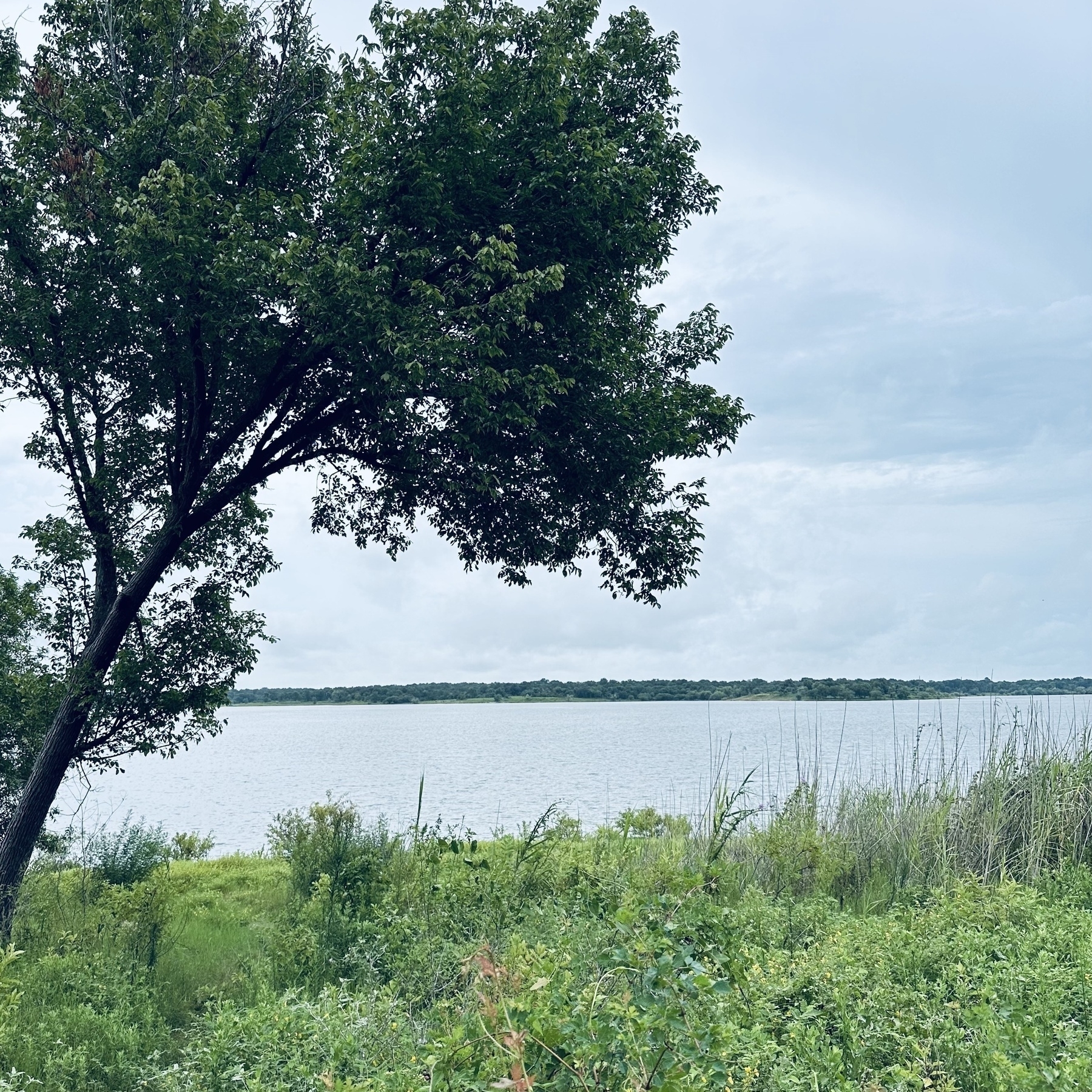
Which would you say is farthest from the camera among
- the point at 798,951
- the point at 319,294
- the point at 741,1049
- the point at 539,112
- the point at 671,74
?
the point at 671,74

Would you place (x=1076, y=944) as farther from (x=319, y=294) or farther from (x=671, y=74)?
(x=671, y=74)

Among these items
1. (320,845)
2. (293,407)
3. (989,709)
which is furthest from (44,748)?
(989,709)

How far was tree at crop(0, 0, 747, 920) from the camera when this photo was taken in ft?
25.0

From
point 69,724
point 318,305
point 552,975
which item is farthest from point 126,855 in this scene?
point 552,975

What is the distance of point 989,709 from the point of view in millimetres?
11570

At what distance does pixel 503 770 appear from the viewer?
1255 inches

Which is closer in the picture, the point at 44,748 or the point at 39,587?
the point at 44,748

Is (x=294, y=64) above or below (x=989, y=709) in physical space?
above

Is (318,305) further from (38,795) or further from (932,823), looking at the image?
(932,823)

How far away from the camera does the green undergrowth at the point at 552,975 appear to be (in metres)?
3.05

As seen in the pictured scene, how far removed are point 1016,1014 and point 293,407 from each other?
322 inches

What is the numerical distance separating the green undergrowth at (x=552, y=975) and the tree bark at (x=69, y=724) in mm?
338

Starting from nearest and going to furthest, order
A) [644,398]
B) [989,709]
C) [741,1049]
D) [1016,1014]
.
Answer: [741,1049] < [1016,1014] < [644,398] < [989,709]

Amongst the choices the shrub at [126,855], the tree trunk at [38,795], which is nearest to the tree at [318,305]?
the tree trunk at [38,795]
